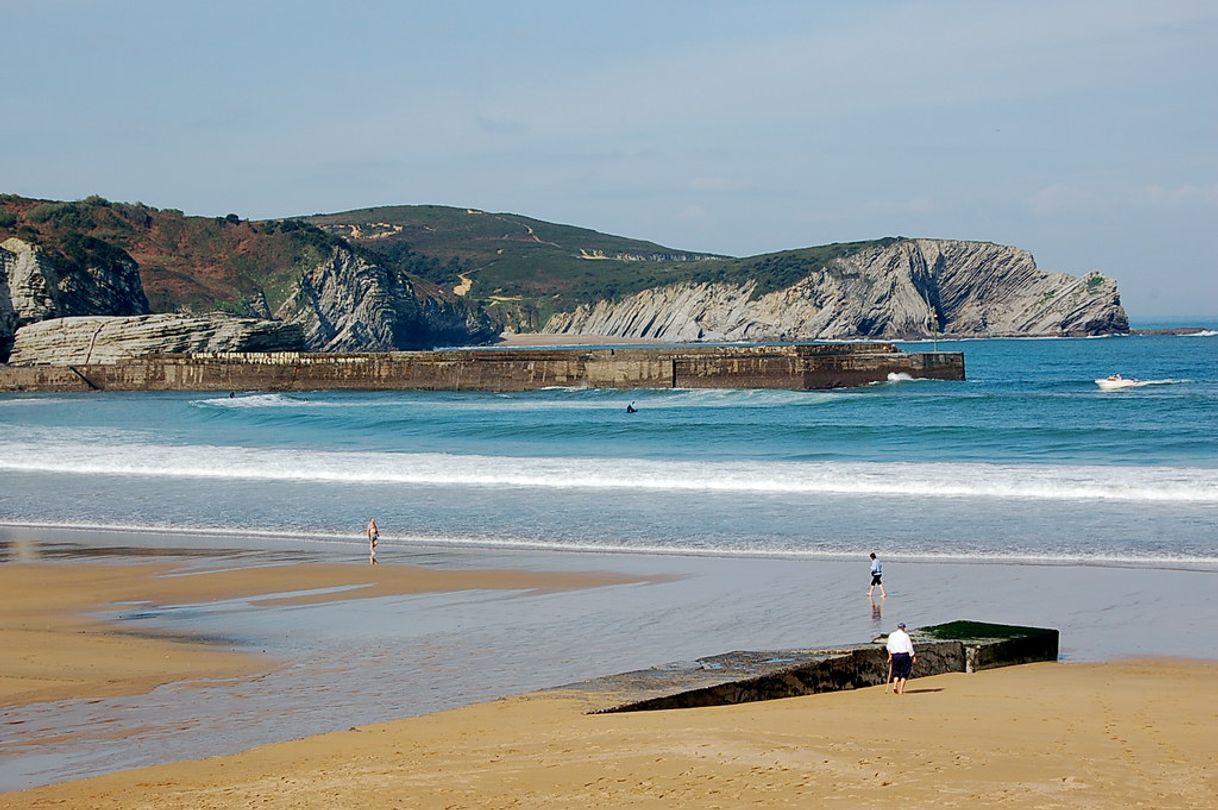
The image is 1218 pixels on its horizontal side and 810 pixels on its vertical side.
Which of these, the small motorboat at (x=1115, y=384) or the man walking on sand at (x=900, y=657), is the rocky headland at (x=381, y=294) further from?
the man walking on sand at (x=900, y=657)

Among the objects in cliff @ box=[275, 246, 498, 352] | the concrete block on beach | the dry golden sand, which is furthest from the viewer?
cliff @ box=[275, 246, 498, 352]

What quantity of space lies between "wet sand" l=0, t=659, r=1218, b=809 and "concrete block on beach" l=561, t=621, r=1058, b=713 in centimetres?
27

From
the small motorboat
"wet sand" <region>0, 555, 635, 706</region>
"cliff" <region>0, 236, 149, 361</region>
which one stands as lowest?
"wet sand" <region>0, 555, 635, 706</region>

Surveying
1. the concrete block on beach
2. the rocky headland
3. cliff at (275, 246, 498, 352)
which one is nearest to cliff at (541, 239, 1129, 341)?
the rocky headland

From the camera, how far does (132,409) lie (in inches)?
1852

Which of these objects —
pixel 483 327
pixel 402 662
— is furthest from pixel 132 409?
pixel 483 327

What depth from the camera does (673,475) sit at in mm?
23984

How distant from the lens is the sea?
31.3 feet

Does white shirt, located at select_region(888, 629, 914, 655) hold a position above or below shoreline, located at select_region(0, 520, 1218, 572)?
above

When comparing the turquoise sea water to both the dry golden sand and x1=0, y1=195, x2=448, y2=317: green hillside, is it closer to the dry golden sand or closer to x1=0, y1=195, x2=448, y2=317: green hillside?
the dry golden sand

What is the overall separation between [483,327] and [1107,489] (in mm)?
131675

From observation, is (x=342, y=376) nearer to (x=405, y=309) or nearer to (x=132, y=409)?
(x=132, y=409)

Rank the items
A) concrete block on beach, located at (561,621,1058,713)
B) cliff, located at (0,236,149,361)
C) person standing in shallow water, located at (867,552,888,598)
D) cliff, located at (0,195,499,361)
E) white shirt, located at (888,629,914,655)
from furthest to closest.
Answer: cliff, located at (0,195,499,361)
cliff, located at (0,236,149,361)
person standing in shallow water, located at (867,552,888,598)
white shirt, located at (888,629,914,655)
concrete block on beach, located at (561,621,1058,713)

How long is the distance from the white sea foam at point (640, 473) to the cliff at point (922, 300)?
386 ft
